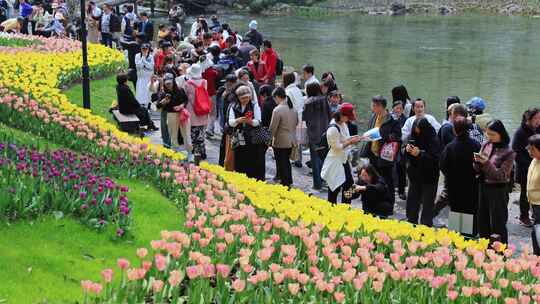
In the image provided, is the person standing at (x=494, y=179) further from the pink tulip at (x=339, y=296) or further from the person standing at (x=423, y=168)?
the pink tulip at (x=339, y=296)

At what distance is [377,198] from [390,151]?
71.0 inches

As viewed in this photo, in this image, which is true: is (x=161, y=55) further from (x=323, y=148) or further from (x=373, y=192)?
(x=373, y=192)

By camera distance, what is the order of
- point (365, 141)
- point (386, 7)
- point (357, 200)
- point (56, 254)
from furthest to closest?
point (386, 7) → point (357, 200) → point (365, 141) → point (56, 254)

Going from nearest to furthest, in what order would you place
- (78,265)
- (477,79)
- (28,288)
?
(28,288)
(78,265)
(477,79)

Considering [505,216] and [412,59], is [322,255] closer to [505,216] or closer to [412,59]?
[505,216]

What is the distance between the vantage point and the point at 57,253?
22.7 feet

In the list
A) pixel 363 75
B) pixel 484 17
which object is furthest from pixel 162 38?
pixel 484 17

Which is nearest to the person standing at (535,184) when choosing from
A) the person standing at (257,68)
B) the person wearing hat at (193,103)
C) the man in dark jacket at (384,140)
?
the man in dark jacket at (384,140)

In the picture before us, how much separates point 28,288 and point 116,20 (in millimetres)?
21205

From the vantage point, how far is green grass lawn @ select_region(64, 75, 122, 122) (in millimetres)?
16500

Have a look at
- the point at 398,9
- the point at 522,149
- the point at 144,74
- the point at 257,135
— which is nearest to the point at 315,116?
the point at 257,135

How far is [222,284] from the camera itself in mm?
5672

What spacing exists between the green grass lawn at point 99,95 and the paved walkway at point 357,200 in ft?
4.25

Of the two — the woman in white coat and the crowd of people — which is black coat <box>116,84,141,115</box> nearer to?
the crowd of people
